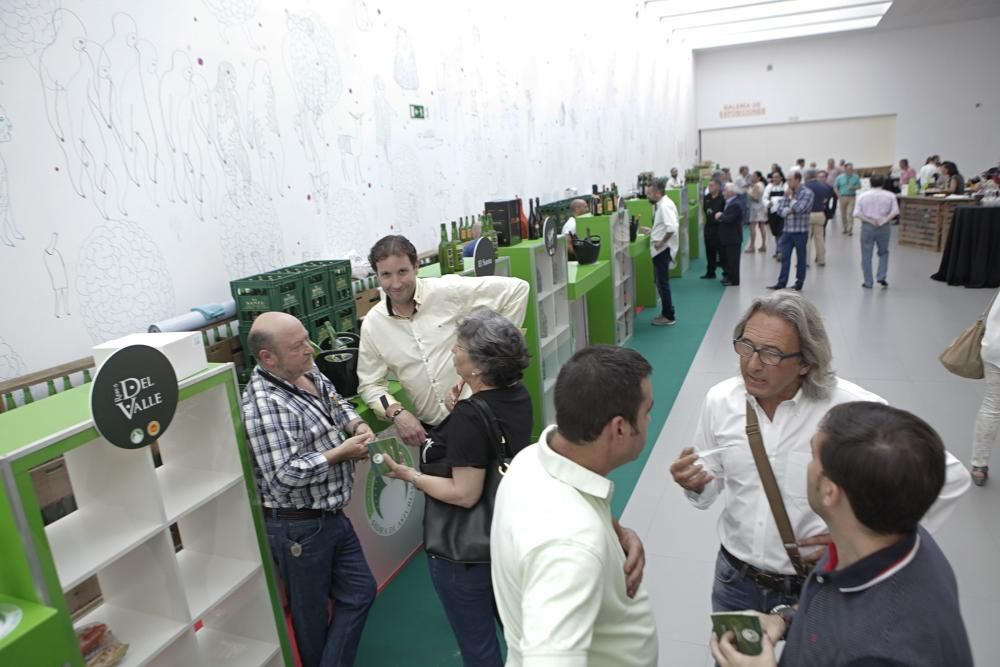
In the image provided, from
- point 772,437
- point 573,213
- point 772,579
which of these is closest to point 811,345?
point 772,437

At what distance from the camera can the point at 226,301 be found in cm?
370

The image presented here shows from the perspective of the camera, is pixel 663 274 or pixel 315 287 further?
pixel 663 274

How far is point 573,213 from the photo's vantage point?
26.7 feet

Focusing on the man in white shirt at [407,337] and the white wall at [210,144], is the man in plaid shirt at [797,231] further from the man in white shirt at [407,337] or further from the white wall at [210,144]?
the man in white shirt at [407,337]

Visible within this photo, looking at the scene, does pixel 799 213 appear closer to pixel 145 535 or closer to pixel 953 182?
pixel 953 182

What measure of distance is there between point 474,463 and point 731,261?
9.63m

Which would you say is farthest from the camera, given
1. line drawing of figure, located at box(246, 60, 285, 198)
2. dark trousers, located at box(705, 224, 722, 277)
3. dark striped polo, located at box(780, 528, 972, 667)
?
dark trousers, located at box(705, 224, 722, 277)

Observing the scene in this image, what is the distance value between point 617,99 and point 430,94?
7574mm

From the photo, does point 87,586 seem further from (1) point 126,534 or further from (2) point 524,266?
(2) point 524,266

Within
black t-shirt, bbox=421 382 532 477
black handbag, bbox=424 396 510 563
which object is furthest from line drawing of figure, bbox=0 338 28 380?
black handbag, bbox=424 396 510 563

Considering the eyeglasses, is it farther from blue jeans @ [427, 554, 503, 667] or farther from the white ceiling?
the white ceiling

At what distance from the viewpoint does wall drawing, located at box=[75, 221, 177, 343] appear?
9.62 feet

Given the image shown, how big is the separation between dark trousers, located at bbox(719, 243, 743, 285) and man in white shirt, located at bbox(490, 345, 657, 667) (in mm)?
9850

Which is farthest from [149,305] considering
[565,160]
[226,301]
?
[565,160]
